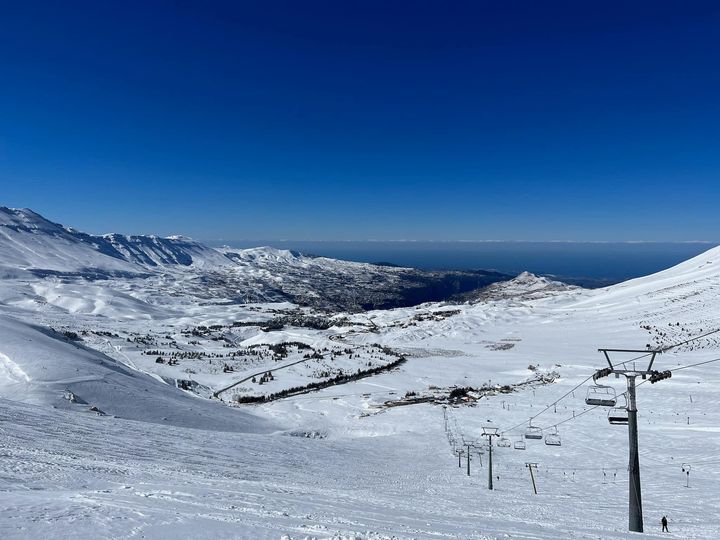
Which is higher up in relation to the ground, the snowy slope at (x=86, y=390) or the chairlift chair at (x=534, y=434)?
the snowy slope at (x=86, y=390)

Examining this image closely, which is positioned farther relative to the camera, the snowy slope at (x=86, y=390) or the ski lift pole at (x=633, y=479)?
the snowy slope at (x=86, y=390)

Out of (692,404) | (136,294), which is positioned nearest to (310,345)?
(692,404)

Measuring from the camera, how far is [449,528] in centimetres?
998

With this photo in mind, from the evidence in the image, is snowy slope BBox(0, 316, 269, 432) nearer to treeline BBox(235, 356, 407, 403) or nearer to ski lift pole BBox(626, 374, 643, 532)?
treeline BBox(235, 356, 407, 403)

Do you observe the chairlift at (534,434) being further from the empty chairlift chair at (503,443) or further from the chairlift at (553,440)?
the empty chairlift chair at (503,443)

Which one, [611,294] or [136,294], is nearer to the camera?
[611,294]

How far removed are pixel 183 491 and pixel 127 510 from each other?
9.21 ft

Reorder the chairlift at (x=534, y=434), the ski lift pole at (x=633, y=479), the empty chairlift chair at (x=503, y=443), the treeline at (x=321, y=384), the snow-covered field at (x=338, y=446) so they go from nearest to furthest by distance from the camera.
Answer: the snow-covered field at (x=338, y=446), the ski lift pole at (x=633, y=479), the chairlift at (x=534, y=434), the empty chairlift chair at (x=503, y=443), the treeline at (x=321, y=384)

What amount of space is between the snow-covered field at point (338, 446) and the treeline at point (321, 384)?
2245mm

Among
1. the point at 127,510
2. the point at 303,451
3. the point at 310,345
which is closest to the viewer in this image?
the point at 127,510

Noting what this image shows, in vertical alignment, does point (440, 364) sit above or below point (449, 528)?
below

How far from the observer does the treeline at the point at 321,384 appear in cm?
5062

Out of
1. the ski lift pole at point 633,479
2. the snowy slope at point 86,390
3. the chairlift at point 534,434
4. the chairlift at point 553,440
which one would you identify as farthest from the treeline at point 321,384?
the ski lift pole at point 633,479

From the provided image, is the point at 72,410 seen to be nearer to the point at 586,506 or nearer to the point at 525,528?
the point at 525,528
